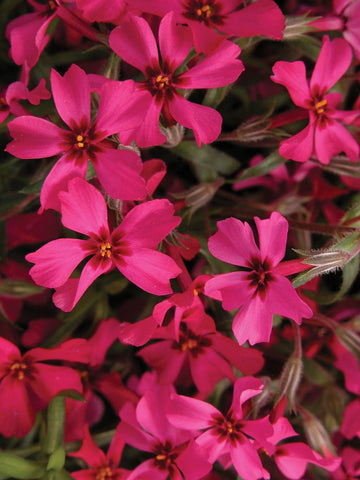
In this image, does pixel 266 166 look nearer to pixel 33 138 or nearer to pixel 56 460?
pixel 33 138

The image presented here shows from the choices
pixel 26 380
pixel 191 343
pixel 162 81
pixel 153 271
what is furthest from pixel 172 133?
pixel 26 380

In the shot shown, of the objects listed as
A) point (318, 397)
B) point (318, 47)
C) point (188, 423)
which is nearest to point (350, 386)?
point (318, 397)

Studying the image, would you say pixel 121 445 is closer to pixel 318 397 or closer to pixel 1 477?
pixel 1 477

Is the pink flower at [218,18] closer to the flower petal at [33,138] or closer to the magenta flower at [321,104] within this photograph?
the magenta flower at [321,104]

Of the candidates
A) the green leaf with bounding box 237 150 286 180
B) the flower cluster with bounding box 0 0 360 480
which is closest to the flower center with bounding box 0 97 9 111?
the flower cluster with bounding box 0 0 360 480

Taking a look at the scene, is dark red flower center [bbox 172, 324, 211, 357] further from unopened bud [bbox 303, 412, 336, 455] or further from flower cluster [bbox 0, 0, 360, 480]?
unopened bud [bbox 303, 412, 336, 455]

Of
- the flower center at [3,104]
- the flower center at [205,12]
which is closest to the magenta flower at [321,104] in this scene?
the flower center at [205,12]
